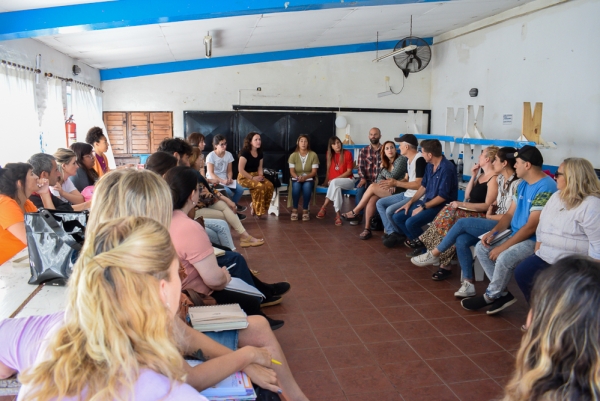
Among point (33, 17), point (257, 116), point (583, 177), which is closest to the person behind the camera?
point (583, 177)

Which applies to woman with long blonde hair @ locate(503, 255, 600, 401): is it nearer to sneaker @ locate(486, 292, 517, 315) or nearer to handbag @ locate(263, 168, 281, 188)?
sneaker @ locate(486, 292, 517, 315)

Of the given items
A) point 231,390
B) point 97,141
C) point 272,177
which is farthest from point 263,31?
point 231,390

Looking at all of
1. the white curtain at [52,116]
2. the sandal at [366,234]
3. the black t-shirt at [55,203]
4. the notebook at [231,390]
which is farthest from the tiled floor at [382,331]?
the white curtain at [52,116]

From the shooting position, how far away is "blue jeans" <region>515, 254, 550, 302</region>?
322 centimetres

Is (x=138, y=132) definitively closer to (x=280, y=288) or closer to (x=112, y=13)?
(x=112, y=13)

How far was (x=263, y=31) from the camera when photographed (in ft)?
23.2

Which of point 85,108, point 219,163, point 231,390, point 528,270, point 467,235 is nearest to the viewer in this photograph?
point 231,390

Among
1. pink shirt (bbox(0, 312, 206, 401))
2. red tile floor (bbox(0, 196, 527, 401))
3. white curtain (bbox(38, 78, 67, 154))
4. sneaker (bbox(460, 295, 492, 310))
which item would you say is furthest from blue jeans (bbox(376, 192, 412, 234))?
pink shirt (bbox(0, 312, 206, 401))

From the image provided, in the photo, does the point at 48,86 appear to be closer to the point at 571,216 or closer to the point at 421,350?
the point at 421,350

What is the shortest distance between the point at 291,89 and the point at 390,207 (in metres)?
5.01

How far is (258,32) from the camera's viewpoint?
7109mm

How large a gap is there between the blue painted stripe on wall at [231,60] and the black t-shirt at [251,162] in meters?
3.16

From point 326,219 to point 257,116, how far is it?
11.0 ft

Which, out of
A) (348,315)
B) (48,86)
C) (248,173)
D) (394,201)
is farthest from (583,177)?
(48,86)
